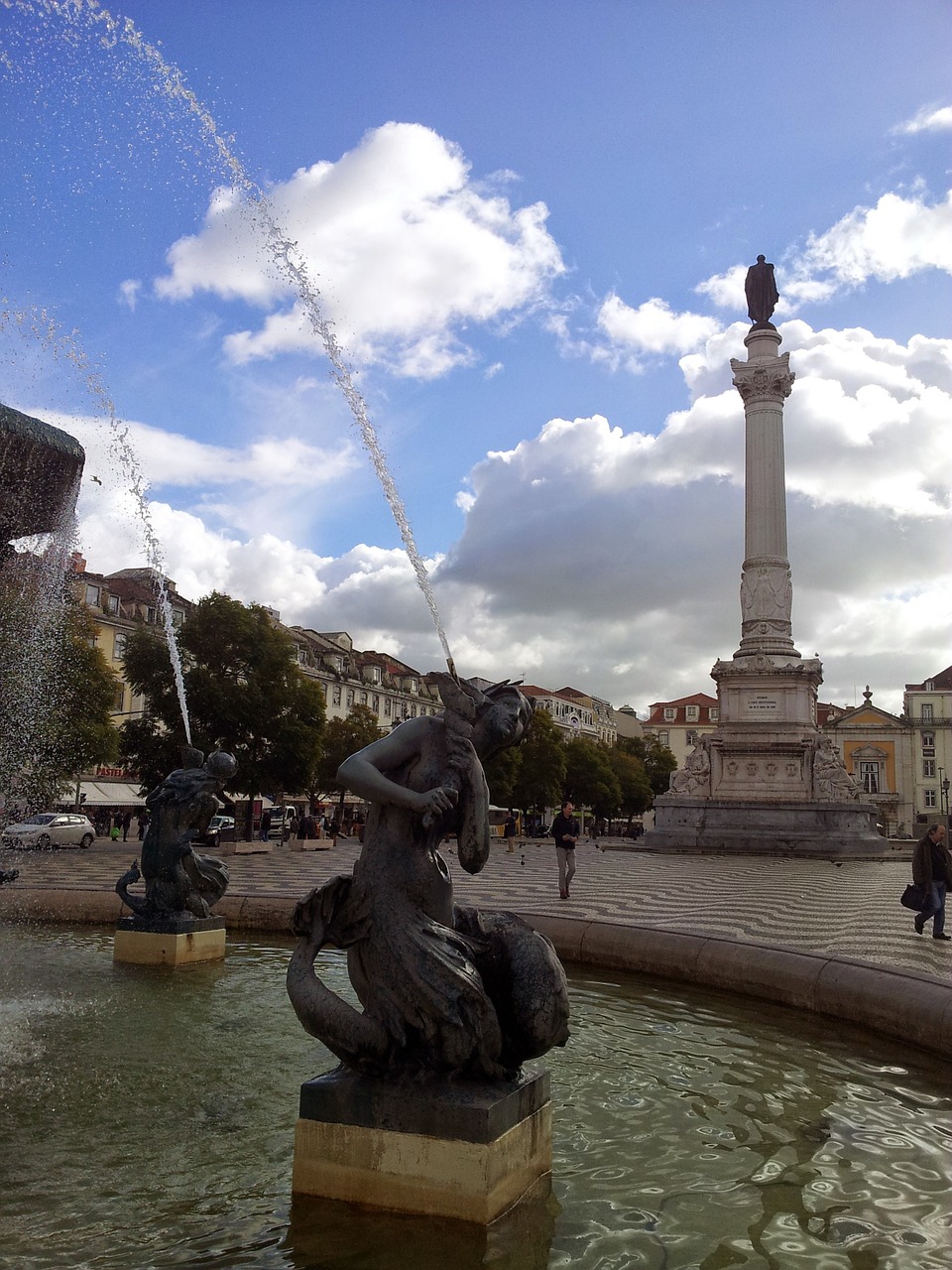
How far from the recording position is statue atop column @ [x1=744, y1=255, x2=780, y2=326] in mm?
40406

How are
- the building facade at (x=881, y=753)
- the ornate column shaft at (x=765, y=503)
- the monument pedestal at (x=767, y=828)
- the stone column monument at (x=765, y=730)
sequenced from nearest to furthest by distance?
the monument pedestal at (x=767, y=828), the stone column monument at (x=765, y=730), the ornate column shaft at (x=765, y=503), the building facade at (x=881, y=753)

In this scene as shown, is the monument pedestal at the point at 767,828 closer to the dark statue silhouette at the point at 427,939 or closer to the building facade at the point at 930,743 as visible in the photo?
the dark statue silhouette at the point at 427,939

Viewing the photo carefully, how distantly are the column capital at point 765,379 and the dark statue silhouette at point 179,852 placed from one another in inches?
1341

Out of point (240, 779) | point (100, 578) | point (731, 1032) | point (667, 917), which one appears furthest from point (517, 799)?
point (731, 1032)

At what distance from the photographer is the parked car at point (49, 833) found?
28.8 meters

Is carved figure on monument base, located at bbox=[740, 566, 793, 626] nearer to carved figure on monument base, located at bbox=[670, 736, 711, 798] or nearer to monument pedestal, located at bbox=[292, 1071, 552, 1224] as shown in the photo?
carved figure on monument base, located at bbox=[670, 736, 711, 798]

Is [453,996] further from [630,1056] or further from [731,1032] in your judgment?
[731,1032]

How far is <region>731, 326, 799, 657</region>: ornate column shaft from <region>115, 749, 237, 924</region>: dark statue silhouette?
97.4ft

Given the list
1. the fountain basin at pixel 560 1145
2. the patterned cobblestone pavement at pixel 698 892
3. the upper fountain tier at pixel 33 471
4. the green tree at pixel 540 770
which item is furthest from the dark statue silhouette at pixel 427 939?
the green tree at pixel 540 770

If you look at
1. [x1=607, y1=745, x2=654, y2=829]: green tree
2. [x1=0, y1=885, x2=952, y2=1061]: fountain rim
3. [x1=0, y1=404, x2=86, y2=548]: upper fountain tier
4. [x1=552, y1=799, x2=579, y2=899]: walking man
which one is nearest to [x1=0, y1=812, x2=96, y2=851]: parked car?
[x1=552, y1=799, x2=579, y2=899]: walking man

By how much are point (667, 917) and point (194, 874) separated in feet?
17.9

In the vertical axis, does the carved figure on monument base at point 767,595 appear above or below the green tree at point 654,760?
above

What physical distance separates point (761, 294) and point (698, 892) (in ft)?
103

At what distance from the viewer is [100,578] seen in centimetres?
5678
